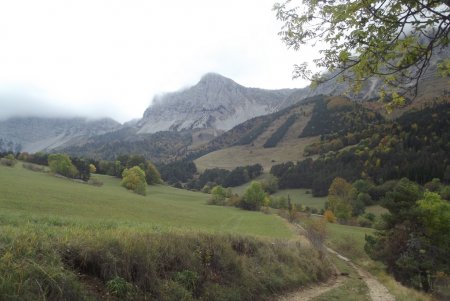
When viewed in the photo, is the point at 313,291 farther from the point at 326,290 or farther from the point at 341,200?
the point at 341,200

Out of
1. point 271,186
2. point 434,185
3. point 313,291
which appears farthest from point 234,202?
point 313,291

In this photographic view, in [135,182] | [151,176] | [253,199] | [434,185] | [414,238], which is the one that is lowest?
[253,199]

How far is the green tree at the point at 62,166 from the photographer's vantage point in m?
101

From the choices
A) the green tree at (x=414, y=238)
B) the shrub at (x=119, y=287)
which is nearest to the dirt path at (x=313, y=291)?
the shrub at (x=119, y=287)

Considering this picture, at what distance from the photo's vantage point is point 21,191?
169ft

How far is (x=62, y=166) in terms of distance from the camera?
101125 millimetres

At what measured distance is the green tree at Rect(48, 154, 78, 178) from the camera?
101 meters

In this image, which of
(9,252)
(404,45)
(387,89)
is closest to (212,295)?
(9,252)

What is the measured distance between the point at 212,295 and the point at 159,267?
2701 millimetres

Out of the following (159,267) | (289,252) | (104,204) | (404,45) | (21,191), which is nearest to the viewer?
(404,45)

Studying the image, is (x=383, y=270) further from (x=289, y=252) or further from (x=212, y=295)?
(x=212, y=295)

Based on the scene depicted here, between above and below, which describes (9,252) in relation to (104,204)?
above

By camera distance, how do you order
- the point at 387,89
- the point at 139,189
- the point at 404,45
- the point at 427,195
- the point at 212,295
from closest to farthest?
the point at 404,45, the point at 387,89, the point at 212,295, the point at 427,195, the point at 139,189

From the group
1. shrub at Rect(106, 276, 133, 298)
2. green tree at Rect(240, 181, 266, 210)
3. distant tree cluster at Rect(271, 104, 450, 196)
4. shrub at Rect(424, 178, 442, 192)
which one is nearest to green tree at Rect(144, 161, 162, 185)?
green tree at Rect(240, 181, 266, 210)
